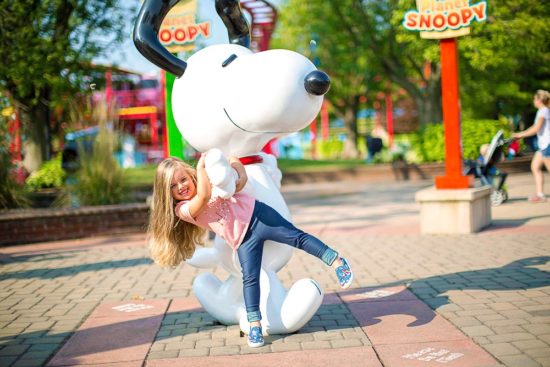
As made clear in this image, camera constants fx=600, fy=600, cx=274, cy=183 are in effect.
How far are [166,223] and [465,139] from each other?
1359cm

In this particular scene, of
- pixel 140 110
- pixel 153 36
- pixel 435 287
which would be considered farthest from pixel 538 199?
pixel 140 110

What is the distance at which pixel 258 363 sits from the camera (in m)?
3.48

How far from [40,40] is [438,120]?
13.4 m

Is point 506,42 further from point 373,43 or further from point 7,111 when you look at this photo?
point 7,111

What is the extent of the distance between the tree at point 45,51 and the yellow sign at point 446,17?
7140mm

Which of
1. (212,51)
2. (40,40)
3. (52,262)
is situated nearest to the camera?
(212,51)

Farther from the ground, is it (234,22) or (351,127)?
(234,22)

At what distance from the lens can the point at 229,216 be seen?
3.85m

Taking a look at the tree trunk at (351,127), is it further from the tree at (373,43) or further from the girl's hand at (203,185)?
the girl's hand at (203,185)

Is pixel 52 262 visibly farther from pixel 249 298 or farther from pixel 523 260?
pixel 523 260

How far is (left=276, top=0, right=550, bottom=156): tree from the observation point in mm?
15930

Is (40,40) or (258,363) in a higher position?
(40,40)

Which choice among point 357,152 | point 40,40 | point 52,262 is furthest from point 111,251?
point 357,152

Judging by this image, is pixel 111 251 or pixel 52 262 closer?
pixel 52 262
